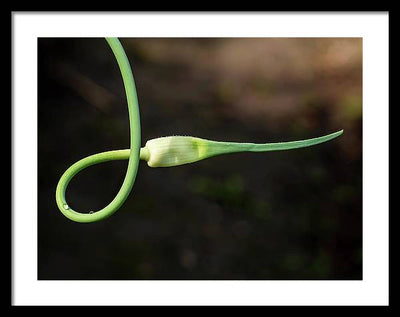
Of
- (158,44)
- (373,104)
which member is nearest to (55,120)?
(158,44)

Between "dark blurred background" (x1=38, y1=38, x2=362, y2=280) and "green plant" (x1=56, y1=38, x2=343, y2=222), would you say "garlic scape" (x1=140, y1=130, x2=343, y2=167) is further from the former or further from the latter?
"dark blurred background" (x1=38, y1=38, x2=362, y2=280)

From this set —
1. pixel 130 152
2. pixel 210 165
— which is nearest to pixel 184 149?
pixel 130 152

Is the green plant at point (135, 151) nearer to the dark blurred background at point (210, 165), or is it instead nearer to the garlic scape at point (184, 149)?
the garlic scape at point (184, 149)

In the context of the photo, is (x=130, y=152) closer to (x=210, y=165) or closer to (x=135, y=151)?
(x=135, y=151)

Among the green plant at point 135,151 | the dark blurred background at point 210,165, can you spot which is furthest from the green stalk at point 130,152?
the dark blurred background at point 210,165

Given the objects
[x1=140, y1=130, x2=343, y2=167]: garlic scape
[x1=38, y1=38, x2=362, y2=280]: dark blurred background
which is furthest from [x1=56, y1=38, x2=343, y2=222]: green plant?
[x1=38, y1=38, x2=362, y2=280]: dark blurred background

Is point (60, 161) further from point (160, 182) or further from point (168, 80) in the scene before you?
point (168, 80)
